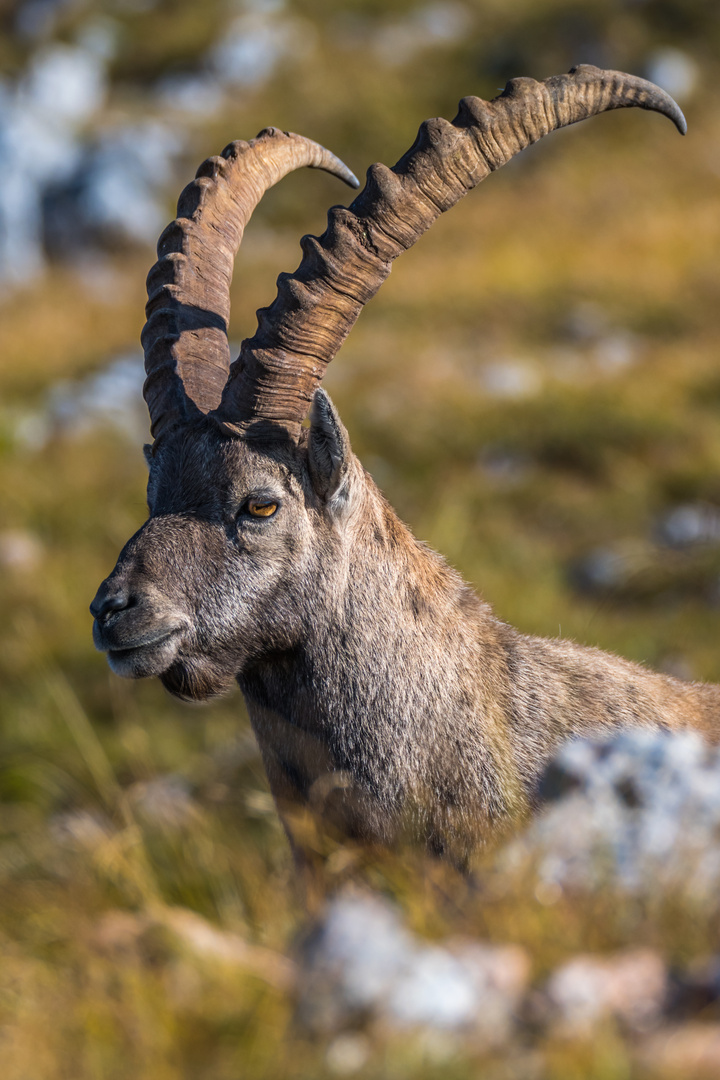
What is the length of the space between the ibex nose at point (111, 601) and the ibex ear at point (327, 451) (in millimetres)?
960

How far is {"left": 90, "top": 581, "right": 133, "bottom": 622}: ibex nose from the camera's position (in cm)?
448

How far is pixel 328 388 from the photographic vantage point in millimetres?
17703

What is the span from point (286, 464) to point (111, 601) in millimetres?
979

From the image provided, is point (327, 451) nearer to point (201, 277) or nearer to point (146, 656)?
point (146, 656)

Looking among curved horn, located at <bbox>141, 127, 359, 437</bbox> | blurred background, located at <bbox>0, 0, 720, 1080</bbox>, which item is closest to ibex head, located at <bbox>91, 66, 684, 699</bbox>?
curved horn, located at <bbox>141, 127, 359, 437</bbox>

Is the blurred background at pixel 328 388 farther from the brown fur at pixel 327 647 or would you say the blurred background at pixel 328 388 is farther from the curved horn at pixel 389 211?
the curved horn at pixel 389 211

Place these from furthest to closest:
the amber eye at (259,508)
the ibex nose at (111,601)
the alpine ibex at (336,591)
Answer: the amber eye at (259,508) < the alpine ibex at (336,591) < the ibex nose at (111,601)

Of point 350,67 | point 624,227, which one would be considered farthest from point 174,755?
point 350,67

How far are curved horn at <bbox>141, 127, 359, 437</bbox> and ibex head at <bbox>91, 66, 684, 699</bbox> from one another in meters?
0.38

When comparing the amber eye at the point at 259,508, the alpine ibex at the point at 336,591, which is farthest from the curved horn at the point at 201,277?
the amber eye at the point at 259,508

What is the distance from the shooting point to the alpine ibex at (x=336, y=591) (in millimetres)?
4602

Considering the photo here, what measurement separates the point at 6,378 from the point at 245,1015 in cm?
1988

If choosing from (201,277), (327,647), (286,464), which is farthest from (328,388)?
(327,647)

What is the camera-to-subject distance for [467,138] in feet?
15.4
